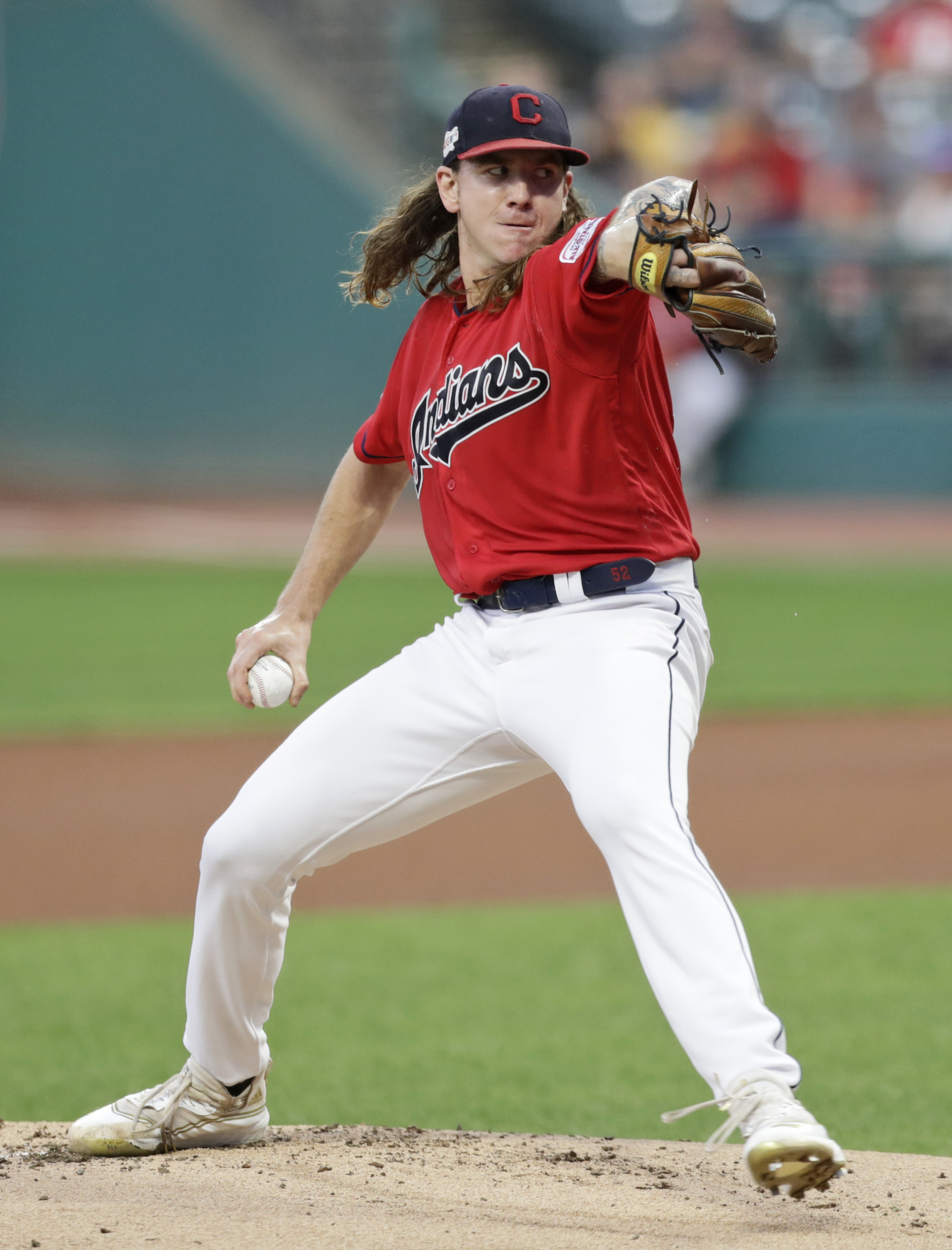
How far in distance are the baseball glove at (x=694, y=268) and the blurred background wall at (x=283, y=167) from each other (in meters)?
13.8

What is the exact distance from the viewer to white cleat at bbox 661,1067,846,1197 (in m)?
2.41

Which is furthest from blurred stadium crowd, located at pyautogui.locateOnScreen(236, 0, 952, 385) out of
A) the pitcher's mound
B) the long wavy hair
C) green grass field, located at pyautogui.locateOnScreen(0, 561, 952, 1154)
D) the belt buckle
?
the pitcher's mound

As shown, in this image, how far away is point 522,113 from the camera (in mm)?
3008

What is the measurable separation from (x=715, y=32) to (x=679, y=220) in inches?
631

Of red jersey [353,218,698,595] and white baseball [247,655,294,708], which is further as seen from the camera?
white baseball [247,655,294,708]

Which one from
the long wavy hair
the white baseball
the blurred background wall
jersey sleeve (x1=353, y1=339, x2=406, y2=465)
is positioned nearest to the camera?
the white baseball

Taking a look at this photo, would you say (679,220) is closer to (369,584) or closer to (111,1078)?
(111,1078)

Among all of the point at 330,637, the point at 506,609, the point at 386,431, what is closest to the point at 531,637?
the point at 506,609

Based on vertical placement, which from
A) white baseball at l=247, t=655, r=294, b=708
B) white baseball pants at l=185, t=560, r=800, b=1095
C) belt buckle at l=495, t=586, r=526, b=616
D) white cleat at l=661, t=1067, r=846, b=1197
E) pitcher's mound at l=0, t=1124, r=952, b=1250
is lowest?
pitcher's mound at l=0, t=1124, r=952, b=1250

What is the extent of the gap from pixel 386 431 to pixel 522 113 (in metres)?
0.70

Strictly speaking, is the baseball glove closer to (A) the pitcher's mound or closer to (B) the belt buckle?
(B) the belt buckle

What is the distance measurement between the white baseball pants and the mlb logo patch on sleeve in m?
0.59

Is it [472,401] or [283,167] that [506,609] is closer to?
[472,401]

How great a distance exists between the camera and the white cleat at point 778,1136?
241 cm
